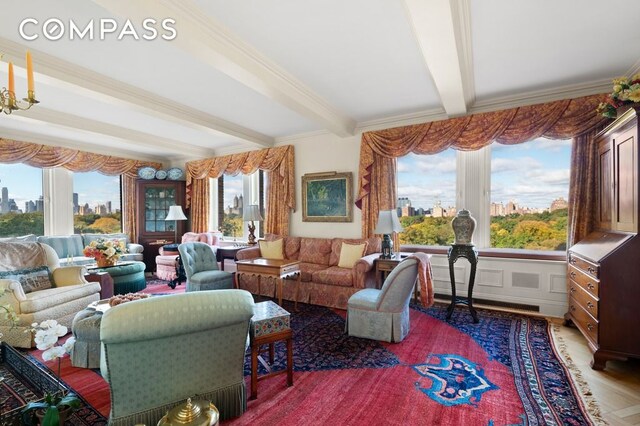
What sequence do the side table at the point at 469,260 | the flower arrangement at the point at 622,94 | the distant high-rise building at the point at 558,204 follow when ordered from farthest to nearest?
the distant high-rise building at the point at 558,204
the side table at the point at 469,260
the flower arrangement at the point at 622,94

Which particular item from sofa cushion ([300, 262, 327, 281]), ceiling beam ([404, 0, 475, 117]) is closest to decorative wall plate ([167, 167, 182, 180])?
sofa cushion ([300, 262, 327, 281])

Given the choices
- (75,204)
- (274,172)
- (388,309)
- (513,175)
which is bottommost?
(388,309)

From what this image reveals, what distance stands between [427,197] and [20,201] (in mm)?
7212

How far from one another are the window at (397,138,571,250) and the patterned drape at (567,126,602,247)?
26 cm

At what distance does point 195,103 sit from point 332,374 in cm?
368

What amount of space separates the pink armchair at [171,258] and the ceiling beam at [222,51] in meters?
3.69

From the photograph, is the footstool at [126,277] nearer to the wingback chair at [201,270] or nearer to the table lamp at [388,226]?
the wingback chair at [201,270]

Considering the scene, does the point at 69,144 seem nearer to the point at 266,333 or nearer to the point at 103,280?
the point at 103,280

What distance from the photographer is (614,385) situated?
228cm

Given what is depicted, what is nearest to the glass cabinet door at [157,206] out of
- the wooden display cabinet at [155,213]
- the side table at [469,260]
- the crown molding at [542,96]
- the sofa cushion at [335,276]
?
the wooden display cabinet at [155,213]

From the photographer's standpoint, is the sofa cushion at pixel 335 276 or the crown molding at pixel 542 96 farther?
the sofa cushion at pixel 335 276

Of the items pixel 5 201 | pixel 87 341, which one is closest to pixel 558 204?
pixel 87 341

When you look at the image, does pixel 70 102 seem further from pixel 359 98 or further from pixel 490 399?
pixel 490 399

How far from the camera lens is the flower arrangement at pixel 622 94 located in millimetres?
2391
